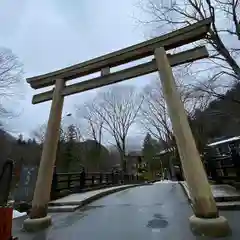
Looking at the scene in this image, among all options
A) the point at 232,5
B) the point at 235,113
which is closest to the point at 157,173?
the point at 235,113

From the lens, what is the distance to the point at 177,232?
584 cm

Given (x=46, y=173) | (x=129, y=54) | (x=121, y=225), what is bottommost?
(x=121, y=225)

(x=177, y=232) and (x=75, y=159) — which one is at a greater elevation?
(x=75, y=159)

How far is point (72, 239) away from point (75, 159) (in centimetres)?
3427

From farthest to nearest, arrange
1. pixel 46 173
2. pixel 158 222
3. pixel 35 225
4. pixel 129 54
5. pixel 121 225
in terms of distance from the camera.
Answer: pixel 129 54 < pixel 46 173 < pixel 158 222 < pixel 121 225 < pixel 35 225

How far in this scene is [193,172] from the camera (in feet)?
19.5

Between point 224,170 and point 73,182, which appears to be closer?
point 224,170

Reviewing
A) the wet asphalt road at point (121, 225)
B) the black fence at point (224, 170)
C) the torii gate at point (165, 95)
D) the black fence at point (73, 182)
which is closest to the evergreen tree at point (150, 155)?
the black fence at point (73, 182)

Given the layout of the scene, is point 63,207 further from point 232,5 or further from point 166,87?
point 232,5

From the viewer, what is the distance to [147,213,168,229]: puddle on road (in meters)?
6.54

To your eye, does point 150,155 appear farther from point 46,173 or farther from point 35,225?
point 35,225

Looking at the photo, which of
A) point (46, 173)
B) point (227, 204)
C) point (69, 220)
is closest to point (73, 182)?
point (69, 220)

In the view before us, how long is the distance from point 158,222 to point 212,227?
74.4 inches

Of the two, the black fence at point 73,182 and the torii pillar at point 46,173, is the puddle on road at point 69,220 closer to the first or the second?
the torii pillar at point 46,173
